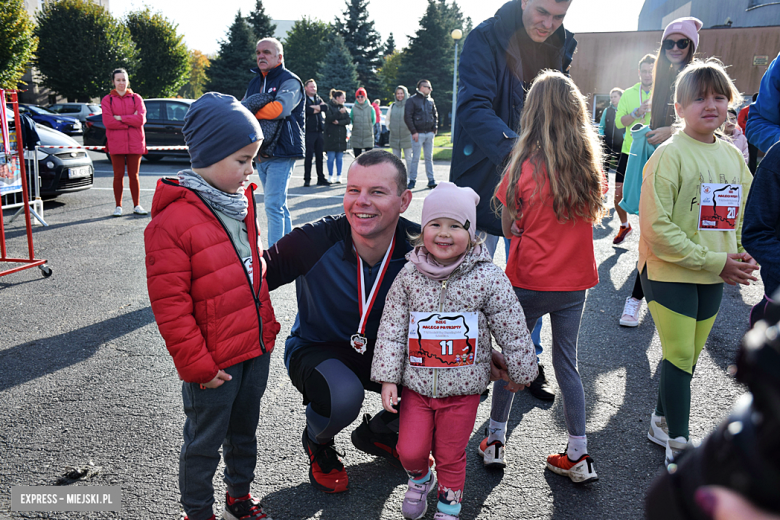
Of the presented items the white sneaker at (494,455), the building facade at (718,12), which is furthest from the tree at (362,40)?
the white sneaker at (494,455)

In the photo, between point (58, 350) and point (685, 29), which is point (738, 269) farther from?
point (58, 350)

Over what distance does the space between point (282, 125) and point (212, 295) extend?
3.87 m

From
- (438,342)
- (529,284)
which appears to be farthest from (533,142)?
(438,342)

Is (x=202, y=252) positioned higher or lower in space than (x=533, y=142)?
lower

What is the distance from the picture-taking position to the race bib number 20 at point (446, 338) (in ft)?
7.39

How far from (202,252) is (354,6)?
62792 mm

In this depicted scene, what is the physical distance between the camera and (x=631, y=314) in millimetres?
4539

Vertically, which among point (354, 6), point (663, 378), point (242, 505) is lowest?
point (242, 505)

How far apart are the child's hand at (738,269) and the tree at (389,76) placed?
174 ft

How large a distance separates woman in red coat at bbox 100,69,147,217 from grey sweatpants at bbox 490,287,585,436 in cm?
686

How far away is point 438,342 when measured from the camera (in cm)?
225

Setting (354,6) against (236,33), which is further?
(354,6)

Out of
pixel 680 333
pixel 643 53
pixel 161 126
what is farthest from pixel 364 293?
pixel 643 53

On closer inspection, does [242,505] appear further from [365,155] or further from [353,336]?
[365,155]
